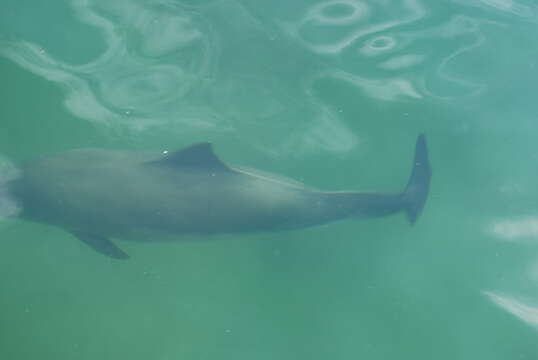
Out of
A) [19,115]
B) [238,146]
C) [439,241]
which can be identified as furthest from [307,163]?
[19,115]

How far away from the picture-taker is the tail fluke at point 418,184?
7.08 metres

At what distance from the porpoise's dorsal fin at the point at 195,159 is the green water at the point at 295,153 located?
149 cm

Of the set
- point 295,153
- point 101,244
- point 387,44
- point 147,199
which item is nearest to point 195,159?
point 147,199

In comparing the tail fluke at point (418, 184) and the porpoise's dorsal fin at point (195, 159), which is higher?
the porpoise's dorsal fin at point (195, 159)

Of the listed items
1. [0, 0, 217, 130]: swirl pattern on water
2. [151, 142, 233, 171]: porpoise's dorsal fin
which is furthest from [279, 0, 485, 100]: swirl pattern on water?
[151, 142, 233, 171]: porpoise's dorsal fin

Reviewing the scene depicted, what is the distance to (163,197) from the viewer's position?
611 centimetres

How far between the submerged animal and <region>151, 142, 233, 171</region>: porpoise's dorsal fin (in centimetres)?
1

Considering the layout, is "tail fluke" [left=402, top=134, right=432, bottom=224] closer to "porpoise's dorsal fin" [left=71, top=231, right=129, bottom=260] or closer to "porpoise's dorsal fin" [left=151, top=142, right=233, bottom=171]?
"porpoise's dorsal fin" [left=151, top=142, right=233, bottom=171]

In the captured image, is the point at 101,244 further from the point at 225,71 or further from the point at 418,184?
the point at 418,184

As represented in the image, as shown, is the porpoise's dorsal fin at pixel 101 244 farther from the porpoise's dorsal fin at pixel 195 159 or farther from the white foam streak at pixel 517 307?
the white foam streak at pixel 517 307

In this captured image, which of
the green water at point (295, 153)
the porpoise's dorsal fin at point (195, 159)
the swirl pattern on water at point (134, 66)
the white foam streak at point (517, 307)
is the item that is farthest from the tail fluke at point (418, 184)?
the swirl pattern on water at point (134, 66)

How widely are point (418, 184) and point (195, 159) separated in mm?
3031

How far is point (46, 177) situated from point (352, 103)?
4.56 metres

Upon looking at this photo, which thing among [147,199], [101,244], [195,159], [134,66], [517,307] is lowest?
[517,307]
